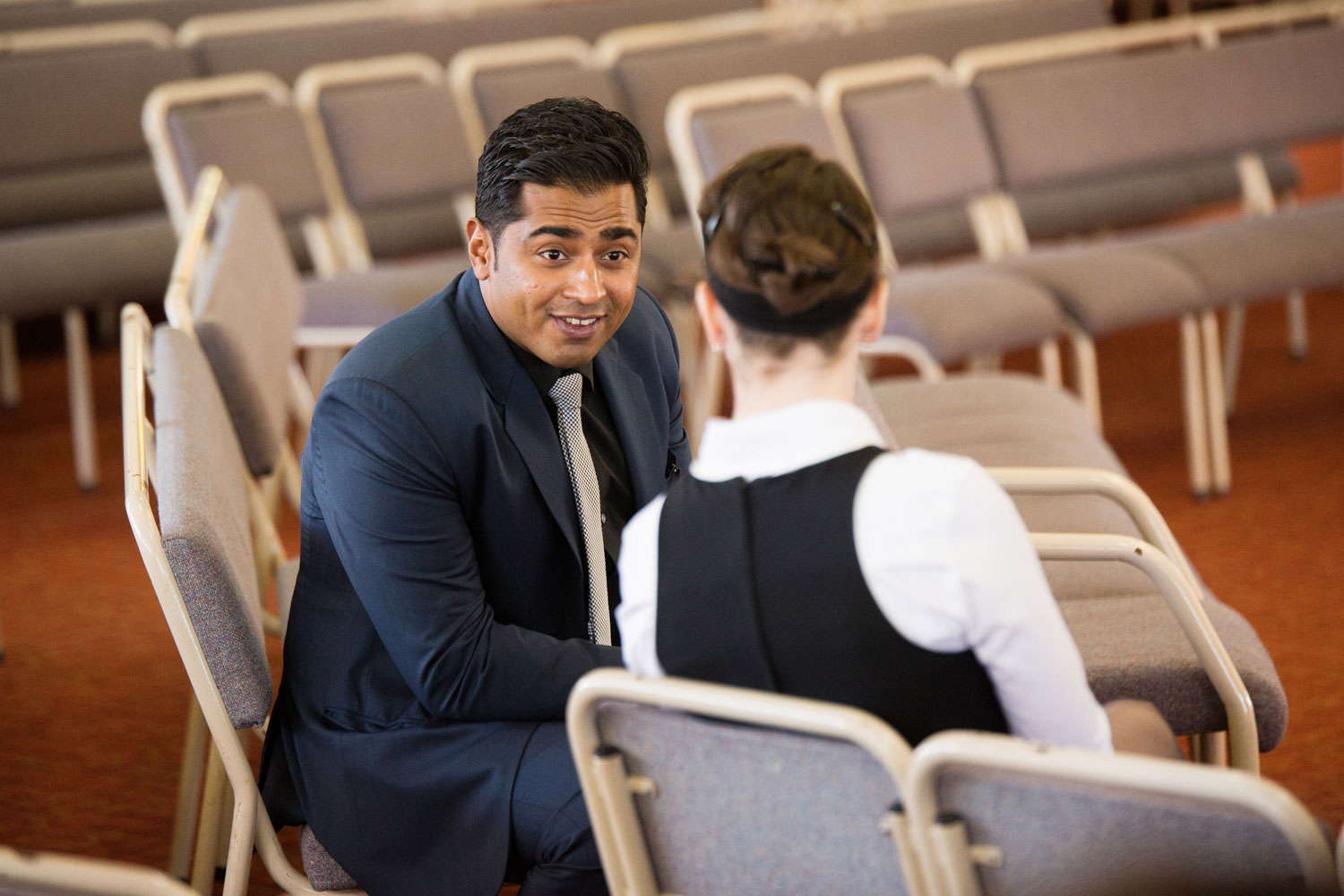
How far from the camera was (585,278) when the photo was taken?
4.71ft

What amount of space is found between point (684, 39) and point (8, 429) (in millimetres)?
2443

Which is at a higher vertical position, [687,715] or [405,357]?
[405,357]

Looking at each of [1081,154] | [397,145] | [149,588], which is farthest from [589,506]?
[1081,154]

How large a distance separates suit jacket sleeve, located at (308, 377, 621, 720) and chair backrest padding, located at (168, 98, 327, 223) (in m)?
2.31

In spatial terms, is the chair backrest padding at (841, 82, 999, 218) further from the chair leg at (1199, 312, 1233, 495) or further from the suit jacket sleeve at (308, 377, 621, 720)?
the suit jacket sleeve at (308, 377, 621, 720)

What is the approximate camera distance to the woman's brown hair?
3.32ft

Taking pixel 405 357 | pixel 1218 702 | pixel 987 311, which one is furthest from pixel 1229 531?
pixel 405 357

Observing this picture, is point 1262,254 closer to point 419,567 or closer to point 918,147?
point 918,147

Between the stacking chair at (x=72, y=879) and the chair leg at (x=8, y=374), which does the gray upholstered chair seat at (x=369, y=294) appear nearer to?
the chair leg at (x=8, y=374)

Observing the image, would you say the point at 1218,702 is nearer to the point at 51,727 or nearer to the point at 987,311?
the point at 987,311

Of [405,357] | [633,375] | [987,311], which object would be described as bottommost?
[987,311]

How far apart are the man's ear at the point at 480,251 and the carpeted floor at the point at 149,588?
3.52 ft

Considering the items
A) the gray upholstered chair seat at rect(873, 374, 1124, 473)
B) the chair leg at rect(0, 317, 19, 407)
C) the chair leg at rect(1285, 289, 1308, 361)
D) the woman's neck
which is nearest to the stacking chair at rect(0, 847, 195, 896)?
the woman's neck

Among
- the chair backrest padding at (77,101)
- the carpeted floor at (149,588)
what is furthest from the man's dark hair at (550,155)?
the chair backrest padding at (77,101)
